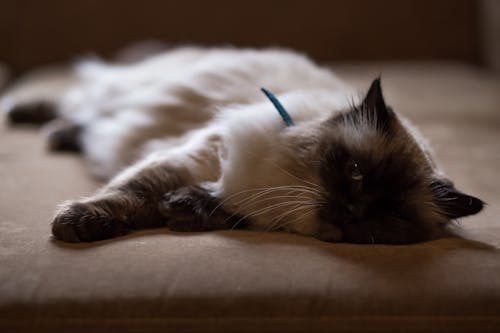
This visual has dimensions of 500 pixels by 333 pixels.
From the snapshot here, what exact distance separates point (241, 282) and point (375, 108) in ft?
2.08

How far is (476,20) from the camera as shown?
15.0 feet

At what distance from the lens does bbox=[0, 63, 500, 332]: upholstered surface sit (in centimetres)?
120

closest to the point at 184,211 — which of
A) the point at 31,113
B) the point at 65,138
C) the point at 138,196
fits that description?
the point at 138,196

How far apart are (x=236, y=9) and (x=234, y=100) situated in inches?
104

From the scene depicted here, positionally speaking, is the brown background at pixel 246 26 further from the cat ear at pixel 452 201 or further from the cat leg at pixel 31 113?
the cat ear at pixel 452 201

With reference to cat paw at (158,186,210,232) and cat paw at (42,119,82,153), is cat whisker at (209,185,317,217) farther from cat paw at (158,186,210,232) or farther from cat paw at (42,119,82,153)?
cat paw at (42,119,82,153)

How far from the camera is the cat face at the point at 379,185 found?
1467 mm

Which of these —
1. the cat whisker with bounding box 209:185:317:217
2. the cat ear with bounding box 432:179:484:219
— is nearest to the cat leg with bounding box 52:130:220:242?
the cat whisker with bounding box 209:185:317:217

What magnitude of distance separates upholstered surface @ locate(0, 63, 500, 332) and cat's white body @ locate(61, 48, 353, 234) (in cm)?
15

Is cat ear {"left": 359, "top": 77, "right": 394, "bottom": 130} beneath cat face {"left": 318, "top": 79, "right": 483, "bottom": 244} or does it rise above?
above

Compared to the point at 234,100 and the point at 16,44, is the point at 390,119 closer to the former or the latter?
the point at 234,100

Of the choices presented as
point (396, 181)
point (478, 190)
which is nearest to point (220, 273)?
point (396, 181)

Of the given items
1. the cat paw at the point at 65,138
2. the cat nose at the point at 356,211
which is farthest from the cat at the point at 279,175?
the cat paw at the point at 65,138

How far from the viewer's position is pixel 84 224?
1466 mm
